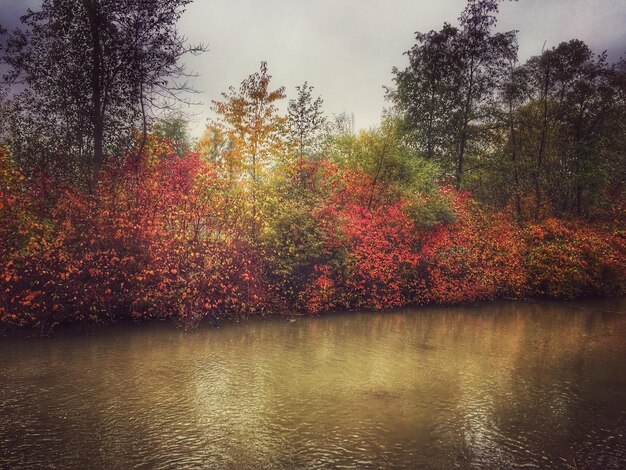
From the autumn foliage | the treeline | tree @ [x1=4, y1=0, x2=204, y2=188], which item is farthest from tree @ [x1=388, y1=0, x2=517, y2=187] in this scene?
tree @ [x1=4, y1=0, x2=204, y2=188]

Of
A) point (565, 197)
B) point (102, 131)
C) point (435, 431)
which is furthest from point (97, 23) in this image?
point (565, 197)

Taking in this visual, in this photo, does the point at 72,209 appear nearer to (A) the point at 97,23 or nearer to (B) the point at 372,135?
(A) the point at 97,23

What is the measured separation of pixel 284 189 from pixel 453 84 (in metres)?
14.7

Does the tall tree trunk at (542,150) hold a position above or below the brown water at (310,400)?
above

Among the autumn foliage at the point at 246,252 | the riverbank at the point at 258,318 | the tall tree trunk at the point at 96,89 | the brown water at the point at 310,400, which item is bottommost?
the brown water at the point at 310,400

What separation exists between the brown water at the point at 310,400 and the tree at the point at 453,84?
51.2 feet

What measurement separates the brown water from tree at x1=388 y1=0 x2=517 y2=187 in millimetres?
15593

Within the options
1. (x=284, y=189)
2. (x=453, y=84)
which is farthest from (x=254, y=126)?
(x=453, y=84)

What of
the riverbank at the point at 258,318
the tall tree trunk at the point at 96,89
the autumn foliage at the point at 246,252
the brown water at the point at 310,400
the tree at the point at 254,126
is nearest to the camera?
the brown water at the point at 310,400

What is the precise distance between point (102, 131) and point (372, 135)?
1113cm

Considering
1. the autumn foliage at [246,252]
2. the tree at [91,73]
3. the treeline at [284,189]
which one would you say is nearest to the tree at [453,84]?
the treeline at [284,189]

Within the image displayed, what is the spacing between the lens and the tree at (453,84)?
970 inches

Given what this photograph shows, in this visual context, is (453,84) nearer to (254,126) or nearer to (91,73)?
(254,126)

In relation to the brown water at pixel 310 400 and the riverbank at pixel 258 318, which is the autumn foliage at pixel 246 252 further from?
the brown water at pixel 310 400
